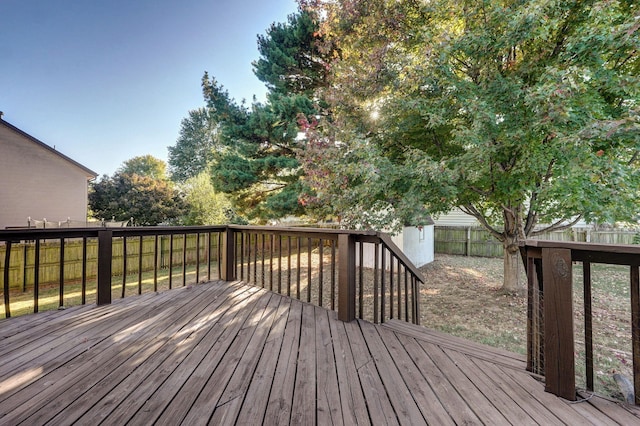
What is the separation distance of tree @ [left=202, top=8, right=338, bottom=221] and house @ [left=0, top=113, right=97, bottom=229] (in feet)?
27.1

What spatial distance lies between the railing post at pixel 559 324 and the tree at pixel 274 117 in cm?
637

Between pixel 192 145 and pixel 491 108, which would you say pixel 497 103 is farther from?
pixel 192 145

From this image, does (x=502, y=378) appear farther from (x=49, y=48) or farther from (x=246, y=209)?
(x=49, y=48)

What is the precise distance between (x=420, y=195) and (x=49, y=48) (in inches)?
417

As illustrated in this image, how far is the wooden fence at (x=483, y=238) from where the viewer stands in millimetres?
9039

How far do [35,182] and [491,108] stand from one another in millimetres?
15589

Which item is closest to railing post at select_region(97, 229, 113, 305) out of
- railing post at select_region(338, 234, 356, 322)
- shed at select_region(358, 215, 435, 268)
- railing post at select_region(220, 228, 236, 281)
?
railing post at select_region(220, 228, 236, 281)

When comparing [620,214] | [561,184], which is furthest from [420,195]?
[620,214]

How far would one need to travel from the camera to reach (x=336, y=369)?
5.72 feet

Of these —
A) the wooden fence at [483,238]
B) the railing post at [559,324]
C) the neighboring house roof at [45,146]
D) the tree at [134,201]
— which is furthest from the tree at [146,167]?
the railing post at [559,324]

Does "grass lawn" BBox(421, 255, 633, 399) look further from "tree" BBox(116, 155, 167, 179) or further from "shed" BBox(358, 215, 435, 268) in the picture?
"tree" BBox(116, 155, 167, 179)

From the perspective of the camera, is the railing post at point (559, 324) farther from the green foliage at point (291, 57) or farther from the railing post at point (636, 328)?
the green foliage at point (291, 57)

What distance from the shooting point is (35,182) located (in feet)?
35.2

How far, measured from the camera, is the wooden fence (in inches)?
356
